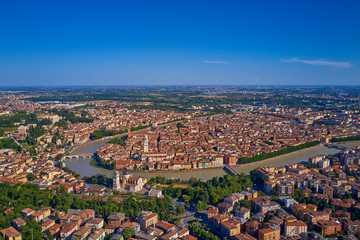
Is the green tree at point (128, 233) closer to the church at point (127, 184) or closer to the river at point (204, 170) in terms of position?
the church at point (127, 184)

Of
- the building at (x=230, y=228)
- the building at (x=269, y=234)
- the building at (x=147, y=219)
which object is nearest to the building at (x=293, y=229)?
the building at (x=269, y=234)

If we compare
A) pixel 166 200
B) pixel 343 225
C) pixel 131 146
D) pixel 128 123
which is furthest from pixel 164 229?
pixel 128 123

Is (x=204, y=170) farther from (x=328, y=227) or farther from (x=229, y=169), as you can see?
(x=328, y=227)

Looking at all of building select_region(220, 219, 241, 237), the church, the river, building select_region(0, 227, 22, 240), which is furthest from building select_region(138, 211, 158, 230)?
the river

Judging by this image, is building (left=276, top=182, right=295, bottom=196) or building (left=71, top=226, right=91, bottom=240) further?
building (left=276, top=182, right=295, bottom=196)

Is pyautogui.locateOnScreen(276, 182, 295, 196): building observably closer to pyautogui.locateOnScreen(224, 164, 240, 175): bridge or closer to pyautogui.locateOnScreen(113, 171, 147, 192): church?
pyautogui.locateOnScreen(224, 164, 240, 175): bridge

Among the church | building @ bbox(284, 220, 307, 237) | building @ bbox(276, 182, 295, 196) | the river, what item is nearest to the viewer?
building @ bbox(284, 220, 307, 237)
